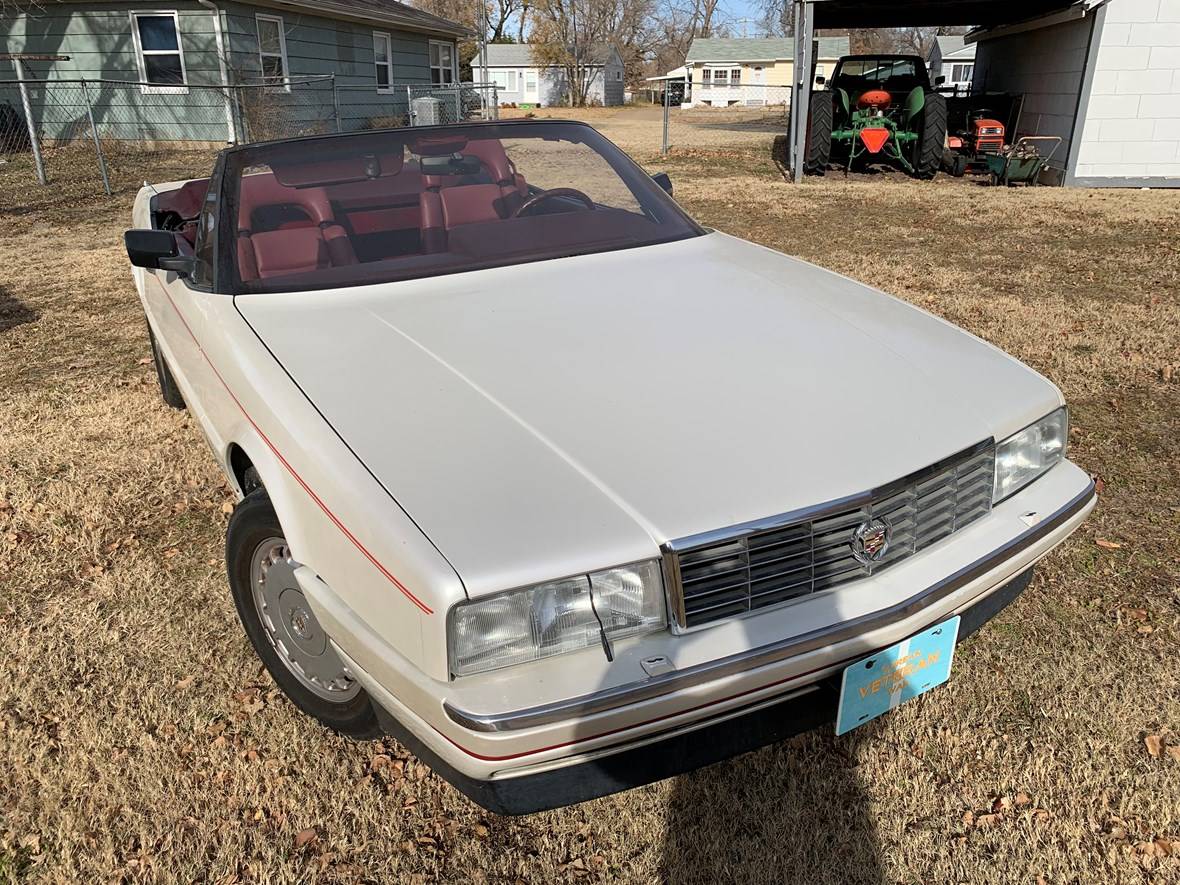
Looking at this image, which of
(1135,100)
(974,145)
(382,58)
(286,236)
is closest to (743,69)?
(382,58)

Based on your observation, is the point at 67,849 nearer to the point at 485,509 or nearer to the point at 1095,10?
the point at 485,509

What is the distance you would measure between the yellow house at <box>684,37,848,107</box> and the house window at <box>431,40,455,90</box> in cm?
2957

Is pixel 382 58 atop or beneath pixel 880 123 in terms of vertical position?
atop

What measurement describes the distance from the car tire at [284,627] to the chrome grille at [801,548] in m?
0.92

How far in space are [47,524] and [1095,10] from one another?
45.8ft

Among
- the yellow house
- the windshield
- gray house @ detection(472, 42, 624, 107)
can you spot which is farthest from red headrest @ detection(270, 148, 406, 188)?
the yellow house

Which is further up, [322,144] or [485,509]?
[322,144]

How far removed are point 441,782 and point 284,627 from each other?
1.95ft

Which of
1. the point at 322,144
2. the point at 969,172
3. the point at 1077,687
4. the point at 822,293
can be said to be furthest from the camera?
the point at 969,172

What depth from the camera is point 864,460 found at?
76.3 inches

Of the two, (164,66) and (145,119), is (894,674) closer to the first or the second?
(145,119)

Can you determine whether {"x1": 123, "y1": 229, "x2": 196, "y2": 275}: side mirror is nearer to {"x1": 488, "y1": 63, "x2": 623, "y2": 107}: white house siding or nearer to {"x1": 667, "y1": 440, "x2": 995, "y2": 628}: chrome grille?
{"x1": 667, "y1": 440, "x2": 995, "y2": 628}: chrome grille

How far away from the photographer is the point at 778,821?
2209 mm

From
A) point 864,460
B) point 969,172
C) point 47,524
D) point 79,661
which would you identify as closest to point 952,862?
point 864,460
